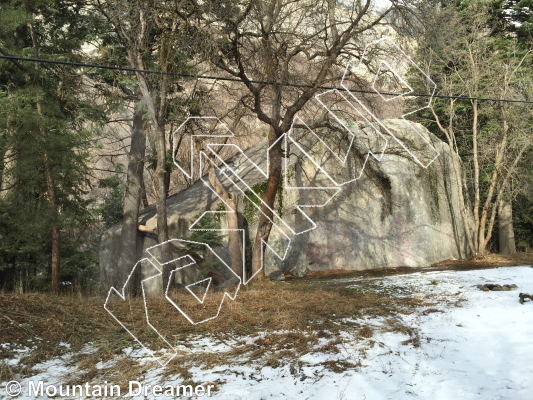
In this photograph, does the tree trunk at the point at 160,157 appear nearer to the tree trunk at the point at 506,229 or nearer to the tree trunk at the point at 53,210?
the tree trunk at the point at 53,210

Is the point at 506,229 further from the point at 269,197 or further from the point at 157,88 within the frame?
the point at 157,88

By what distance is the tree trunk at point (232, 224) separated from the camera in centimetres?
1360

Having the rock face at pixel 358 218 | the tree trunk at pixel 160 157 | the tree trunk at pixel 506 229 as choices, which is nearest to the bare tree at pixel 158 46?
the tree trunk at pixel 160 157

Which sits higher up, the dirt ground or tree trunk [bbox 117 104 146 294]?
tree trunk [bbox 117 104 146 294]

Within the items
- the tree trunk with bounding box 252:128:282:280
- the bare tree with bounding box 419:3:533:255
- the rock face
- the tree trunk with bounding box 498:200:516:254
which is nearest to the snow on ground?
the tree trunk with bounding box 252:128:282:280

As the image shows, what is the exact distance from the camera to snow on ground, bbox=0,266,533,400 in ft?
15.8

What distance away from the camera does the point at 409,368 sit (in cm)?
540

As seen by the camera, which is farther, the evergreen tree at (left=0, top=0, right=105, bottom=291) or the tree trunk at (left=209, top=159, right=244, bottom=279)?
the tree trunk at (left=209, top=159, right=244, bottom=279)

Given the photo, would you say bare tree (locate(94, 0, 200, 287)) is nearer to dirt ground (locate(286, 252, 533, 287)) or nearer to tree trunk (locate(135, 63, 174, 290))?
tree trunk (locate(135, 63, 174, 290))

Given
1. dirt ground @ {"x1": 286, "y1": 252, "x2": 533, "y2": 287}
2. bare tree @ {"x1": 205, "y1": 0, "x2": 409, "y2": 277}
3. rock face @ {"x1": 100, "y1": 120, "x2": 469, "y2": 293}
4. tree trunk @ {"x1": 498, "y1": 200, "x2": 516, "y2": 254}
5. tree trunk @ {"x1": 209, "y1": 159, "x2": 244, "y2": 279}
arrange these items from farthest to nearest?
tree trunk @ {"x1": 498, "y1": 200, "x2": 516, "y2": 254} → rock face @ {"x1": 100, "y1": 120, "x2": 469, "y2": 293} → dirt ground @ {"x1": 286, "y1": 252, "x2": 533, "y2": 287} → tree trunk @ {"x1": 209, "y1": 159, "x2": 244, "y2": 279} → bare tree @ {"x1": 205, "y1": 0, "x2": 409, "y2": 277}

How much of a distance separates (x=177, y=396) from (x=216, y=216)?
10.5 meters

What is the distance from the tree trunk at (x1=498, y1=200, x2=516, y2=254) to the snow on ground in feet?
41.9

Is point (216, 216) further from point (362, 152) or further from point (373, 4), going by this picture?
point (373, 4)

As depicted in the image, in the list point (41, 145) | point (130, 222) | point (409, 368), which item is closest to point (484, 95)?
point (130, 222)
